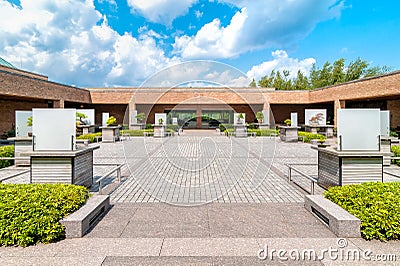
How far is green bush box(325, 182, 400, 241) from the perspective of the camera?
3.46 m

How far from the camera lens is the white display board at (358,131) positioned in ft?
17.4

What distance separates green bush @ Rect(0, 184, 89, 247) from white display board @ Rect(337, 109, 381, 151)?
529cm

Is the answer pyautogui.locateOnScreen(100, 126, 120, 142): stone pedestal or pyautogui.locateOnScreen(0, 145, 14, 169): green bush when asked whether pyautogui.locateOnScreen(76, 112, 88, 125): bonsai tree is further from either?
pyautogui.locateOnScreen(0, 145, 14, 169): green bush

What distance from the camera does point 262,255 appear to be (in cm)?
317

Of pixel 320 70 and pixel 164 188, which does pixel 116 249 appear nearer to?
pixel 164 188

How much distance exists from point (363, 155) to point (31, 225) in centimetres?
589

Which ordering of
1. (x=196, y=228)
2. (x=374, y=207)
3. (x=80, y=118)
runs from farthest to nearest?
1. (x=80, y=118)
2. (x=196, y=228)
3. (x=374, y=207)

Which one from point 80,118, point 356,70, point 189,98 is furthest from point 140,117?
point 356,70

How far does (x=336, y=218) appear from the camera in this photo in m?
3.68

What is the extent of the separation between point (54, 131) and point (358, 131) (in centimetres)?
639

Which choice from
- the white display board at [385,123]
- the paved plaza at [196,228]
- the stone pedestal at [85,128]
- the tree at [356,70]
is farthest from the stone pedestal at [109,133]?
the tree at [356,70]

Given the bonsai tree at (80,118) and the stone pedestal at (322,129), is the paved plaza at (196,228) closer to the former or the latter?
the bonsai tree at (80,118)

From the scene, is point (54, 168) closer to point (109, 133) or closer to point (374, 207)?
point (374, 207)

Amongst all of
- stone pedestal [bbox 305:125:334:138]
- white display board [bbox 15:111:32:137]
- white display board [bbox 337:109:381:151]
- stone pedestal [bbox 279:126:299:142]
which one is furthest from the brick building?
white display board [bbox 337:109:381:151]
